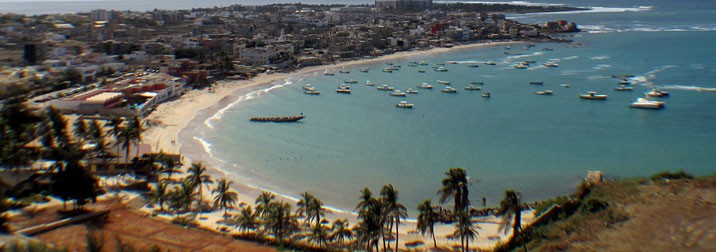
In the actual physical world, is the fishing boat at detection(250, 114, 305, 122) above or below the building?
below

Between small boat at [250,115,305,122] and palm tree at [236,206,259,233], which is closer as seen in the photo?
palm tree at [236,206,259,233]

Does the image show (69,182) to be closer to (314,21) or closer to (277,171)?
(277,171)

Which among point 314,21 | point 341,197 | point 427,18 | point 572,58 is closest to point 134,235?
point 341,197

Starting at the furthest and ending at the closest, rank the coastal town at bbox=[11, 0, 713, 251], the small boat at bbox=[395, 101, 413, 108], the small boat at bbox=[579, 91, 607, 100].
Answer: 1. the small boat at bbox=[579, 91, 607, 100]
2. the small boat at bbox=[395, 101, 413, 108]
3. the coastal town at bbox=[11, 0, 713, 251]

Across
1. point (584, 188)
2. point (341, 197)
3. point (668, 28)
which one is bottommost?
point (341, 197)

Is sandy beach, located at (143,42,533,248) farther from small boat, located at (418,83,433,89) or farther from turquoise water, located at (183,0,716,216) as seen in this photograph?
small boat, located at (418,83,433,89)

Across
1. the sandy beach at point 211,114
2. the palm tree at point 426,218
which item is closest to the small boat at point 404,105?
the sandy beach at point 211,114

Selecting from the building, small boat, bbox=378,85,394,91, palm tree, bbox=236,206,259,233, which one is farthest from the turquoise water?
the building
